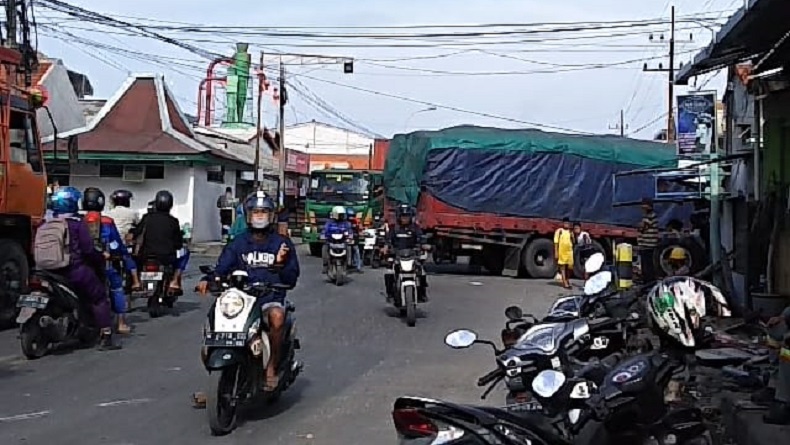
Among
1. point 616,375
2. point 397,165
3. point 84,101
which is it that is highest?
point 84,101

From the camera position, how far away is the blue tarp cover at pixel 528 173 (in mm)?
26594

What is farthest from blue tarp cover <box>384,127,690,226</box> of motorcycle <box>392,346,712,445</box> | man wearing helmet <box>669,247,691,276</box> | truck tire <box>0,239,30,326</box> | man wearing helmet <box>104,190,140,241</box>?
motorcycle <box>392,346,712,445</box>

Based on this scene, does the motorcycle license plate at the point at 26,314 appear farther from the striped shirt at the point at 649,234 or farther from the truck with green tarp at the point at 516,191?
the truck with green tarp at the point at 516,191

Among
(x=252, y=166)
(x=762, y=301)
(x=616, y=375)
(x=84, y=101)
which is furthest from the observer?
(x=84, y=101)

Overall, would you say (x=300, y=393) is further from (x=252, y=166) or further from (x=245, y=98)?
(x=245, y=98)

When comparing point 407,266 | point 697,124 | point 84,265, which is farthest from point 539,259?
point 84,265

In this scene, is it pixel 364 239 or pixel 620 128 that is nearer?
pixel 364 239

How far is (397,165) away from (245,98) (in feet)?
72.5

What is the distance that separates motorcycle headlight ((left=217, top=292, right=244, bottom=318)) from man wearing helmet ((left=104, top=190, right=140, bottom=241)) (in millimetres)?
7833

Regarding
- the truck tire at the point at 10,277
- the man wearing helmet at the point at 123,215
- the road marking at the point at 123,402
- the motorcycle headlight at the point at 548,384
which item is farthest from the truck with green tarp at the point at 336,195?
the motorcycle headlight at the point at 548,384

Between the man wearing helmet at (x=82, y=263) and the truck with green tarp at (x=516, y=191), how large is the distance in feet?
47.3

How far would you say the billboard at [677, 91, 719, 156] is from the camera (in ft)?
63.7

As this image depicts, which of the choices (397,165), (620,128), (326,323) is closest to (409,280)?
(326,323)

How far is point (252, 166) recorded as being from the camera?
42281 mm
